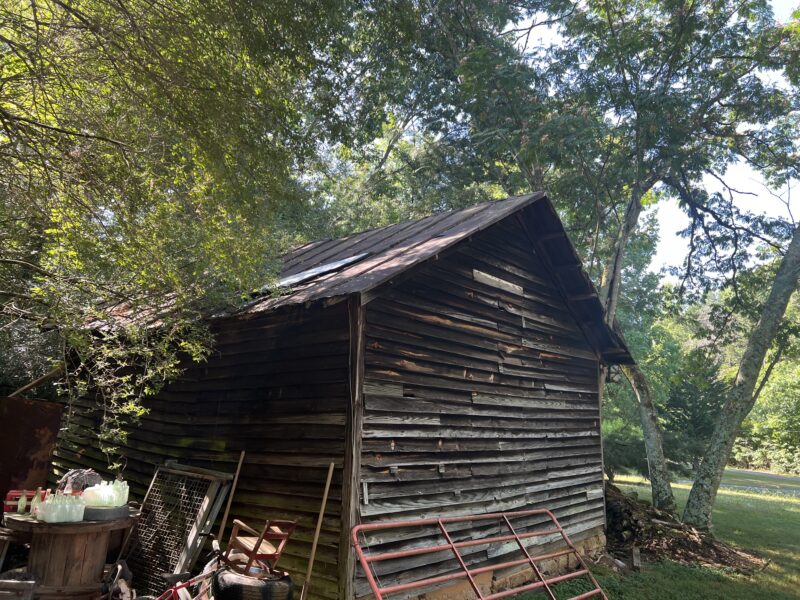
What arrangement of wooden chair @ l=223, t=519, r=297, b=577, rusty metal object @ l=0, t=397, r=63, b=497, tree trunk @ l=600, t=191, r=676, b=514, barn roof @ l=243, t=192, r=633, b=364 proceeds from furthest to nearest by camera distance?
tree trunk @ l=600, t=191, r=676, b=514, rusty metal object @ l=0, t=397, r=63, b=497, barn roof @ l=243, t=192, r=633, b=364, wooden chair @ l=223, t=519, r=297, b=577

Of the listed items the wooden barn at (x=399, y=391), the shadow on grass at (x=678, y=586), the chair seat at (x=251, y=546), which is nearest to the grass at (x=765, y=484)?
the shadow on grass at (x=678, y=586)

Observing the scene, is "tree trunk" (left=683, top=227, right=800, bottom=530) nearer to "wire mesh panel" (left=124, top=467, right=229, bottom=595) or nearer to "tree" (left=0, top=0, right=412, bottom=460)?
"wire mesh panel" (left=124, top=467, right=229, bottom=595)

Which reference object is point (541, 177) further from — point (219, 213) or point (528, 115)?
point (219, 213)

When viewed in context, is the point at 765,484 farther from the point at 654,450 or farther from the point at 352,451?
the point at 352,451

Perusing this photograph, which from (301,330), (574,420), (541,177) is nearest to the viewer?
(301,330)

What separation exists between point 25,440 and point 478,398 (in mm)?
5845

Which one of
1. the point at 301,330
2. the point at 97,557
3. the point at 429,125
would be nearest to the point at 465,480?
the point at 301,330

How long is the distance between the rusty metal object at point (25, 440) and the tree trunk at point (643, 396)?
1131 centimetres

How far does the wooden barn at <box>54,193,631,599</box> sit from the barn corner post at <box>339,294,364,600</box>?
0.7 inches

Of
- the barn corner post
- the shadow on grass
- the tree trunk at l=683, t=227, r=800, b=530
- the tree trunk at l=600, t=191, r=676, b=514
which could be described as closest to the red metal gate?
the barn corner post

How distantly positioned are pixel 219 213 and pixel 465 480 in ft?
15.2

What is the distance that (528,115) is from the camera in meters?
13.5

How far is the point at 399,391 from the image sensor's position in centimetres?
619

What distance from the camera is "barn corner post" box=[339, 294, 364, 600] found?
520 cm
